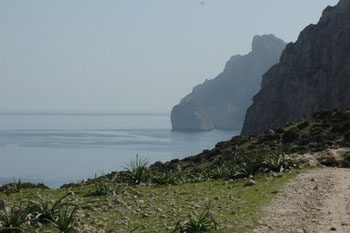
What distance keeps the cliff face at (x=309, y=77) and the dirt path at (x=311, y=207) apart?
387 ft

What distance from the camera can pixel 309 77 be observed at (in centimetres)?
14800

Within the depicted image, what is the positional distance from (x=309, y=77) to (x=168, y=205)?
141 meters

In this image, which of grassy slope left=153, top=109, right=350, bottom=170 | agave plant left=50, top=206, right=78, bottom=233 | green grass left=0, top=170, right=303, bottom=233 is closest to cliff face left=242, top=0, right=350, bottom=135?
grassy slope left=153, top=109, right=350, bottom=170

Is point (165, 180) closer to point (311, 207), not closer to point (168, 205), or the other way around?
point (168, 205)

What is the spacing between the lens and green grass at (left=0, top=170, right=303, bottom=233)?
40.4 ft

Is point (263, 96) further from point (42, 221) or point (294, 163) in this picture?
point (42, 221)

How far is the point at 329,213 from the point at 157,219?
16.5 ft

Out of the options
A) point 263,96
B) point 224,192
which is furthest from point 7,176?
point 224,192

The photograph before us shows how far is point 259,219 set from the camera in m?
12.8

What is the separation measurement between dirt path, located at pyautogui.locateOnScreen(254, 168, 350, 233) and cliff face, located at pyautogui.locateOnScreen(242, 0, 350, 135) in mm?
118105

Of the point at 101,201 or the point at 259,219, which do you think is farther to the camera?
the point at 101,201

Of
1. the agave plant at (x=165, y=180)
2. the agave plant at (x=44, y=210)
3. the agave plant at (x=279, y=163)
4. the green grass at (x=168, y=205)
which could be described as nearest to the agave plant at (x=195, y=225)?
the green grass at (x=168, y=205)

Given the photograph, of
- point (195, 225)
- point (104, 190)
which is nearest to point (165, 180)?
point (104, 190)

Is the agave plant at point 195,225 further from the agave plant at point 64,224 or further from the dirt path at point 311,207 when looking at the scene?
the agave plant at point 64,224
